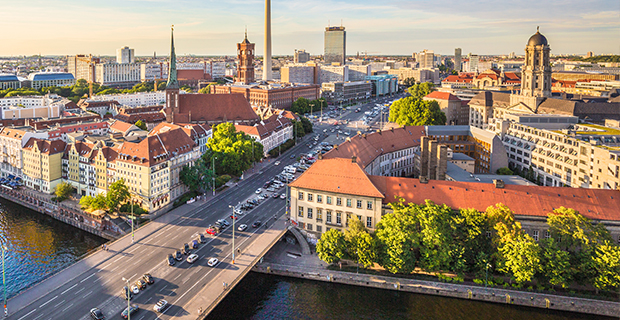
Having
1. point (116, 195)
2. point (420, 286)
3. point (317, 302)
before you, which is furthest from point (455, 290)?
point (116, 195)

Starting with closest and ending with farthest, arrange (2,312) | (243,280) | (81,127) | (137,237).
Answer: (2,312) → (243,280) → (137,237) → (81,127)

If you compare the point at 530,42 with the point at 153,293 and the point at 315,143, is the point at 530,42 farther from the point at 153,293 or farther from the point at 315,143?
the point at 153,293

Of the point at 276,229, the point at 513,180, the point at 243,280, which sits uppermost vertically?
the point at 513,180

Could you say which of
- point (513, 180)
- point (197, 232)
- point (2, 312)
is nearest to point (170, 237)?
point (197, 232)

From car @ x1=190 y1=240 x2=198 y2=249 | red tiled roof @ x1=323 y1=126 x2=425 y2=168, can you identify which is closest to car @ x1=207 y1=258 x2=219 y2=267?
car @ x1=190 y1=240 x2=198 y2=249

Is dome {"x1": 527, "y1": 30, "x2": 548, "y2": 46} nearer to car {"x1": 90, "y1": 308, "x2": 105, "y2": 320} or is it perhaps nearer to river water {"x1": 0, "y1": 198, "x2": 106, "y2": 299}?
river water {"x1": 0, "y1": 198, "x2": 106, "y2": 299}

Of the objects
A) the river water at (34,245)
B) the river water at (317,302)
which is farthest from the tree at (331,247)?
the river water at (34,245)

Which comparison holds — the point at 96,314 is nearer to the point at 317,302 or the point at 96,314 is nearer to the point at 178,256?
the point at 178,256

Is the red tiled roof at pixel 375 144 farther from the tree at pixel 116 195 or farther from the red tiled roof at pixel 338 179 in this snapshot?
the tree at pixel 116 195
